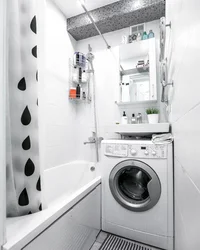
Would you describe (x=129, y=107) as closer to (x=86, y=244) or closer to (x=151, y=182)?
(x=151, y=182)

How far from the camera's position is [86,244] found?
3.80ft

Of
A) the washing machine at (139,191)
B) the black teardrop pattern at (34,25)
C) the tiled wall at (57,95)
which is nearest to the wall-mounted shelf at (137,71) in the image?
the tiled wall at (57,95)

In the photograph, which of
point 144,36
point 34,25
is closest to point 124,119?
point 144,36

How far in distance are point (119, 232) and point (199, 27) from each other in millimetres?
1606

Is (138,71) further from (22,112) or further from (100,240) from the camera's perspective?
(100,240)

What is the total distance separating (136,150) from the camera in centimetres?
133

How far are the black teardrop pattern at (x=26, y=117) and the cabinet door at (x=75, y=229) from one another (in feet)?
1.87

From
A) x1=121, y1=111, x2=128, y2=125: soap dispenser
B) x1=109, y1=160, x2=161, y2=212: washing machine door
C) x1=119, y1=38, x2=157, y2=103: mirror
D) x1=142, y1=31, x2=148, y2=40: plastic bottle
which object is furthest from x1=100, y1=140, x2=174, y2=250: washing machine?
x1=142, y1=31, x2=148, y2=40: plastic bottle

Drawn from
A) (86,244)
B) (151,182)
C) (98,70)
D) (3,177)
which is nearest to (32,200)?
(3,177)

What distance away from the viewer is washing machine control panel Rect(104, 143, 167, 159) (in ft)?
4.14

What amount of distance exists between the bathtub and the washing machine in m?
0.15

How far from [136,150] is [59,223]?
2.69 feet

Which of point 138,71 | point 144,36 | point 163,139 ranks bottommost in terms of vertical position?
point 163,139

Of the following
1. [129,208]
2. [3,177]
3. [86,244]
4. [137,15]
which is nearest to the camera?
[3,177]
